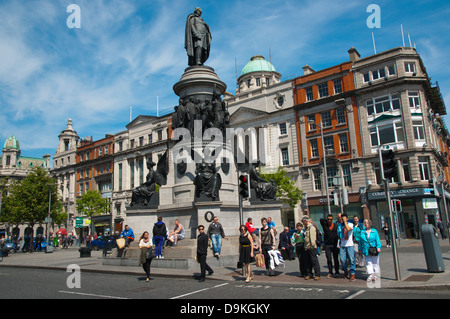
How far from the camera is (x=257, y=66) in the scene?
2559 inches

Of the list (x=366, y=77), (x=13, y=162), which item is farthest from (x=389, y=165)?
(x=13, y=162)

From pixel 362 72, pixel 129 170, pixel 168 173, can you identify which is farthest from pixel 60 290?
pixel 129 170

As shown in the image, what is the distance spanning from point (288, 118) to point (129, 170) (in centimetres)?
3175

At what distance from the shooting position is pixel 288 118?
A: 48.1 m

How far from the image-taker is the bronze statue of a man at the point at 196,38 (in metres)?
19.6

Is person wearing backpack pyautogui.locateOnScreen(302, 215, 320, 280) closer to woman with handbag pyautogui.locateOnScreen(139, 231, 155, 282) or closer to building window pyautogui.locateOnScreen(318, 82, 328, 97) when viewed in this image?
woman with handbag pyautogui.locateOnScreen(139, 231, 155, 282)

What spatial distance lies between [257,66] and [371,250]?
5886 cm

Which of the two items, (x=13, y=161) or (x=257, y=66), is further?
(x=13, y=161)

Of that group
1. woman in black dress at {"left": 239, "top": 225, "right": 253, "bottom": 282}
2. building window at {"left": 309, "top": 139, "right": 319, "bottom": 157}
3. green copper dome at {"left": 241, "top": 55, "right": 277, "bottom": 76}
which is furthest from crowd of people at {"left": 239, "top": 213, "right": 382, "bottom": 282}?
green copper dome at {"left": 241, "top": 55, "right": 277, "bottom": 76}

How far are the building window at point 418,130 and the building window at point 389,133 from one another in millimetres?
1309

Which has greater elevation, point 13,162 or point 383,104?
point 13,162

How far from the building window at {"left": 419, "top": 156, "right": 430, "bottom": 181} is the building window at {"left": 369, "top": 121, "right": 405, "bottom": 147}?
116 inches

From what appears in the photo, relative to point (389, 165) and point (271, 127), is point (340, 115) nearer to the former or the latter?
point (271, 127)

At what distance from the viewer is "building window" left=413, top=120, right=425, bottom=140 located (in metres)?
38.7
